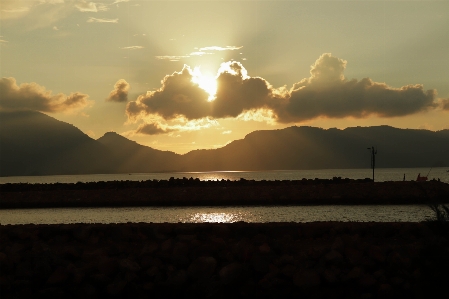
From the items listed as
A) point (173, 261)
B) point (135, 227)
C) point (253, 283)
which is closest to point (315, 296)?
point (253, 283)

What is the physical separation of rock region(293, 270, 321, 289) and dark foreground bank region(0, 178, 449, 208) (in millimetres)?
34490

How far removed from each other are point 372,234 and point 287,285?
5678mm

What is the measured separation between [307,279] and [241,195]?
38.4 m

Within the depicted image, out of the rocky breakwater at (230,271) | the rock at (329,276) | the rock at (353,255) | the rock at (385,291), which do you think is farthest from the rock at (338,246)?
the rock at (385,291)

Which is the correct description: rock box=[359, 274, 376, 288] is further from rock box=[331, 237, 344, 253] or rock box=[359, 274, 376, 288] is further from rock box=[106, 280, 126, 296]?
rock box=[106, 280, 126, 296]

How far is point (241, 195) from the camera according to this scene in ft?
159

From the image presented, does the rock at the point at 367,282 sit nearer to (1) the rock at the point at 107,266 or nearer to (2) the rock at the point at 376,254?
(2) the rock at the point at 376,254

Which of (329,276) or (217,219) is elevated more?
(329,276)

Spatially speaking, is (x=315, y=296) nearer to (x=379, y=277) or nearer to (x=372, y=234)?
(x=379, y=277)

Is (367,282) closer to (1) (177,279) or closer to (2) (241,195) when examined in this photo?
(1) (177,279)

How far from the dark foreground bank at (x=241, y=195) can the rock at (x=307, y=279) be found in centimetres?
3449

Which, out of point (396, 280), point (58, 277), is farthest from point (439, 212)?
point (58, 277)

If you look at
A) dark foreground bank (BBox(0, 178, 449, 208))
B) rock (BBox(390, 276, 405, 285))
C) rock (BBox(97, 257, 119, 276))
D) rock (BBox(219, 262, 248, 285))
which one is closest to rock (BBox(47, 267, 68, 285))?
rock (BBox(97, 257, 119, 276))

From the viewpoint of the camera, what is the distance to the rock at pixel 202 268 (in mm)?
10359
